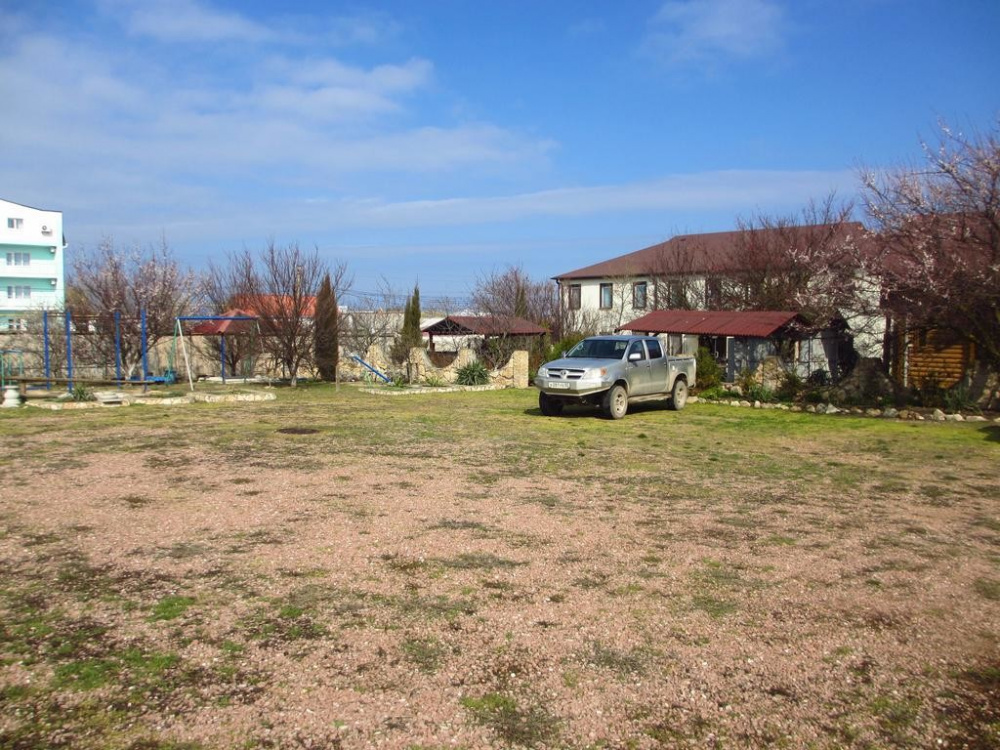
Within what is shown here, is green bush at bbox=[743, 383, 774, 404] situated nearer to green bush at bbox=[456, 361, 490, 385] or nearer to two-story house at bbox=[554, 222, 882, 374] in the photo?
two-story house at bbox=[554, 222, 882, 374]

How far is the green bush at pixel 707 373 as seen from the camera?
2092 cm

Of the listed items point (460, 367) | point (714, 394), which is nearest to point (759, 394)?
point (714, 394)

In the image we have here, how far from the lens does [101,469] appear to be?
967 centimetres

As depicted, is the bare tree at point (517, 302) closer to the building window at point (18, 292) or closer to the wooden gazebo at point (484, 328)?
the wooden gazebo at point (484, 328)

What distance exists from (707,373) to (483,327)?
9722 mm

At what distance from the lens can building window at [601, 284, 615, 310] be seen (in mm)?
44875

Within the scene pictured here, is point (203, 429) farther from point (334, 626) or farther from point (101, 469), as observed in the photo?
point (334, 626)

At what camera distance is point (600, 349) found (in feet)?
55.9

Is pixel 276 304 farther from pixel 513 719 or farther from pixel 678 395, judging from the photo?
pixel 513 719

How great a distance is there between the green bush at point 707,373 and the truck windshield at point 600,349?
15.5 ft

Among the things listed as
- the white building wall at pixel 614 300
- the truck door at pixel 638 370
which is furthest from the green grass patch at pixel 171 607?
the white building wall at pixel 614 300

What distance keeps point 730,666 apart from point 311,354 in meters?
22.4

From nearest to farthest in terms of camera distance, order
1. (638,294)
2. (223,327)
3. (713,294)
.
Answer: (223,327)
(713,294)
(638,294)

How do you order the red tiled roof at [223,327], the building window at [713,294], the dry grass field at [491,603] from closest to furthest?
the dry grass field at [491,603]
the red tiled roof at [223,327]
the building window at [713,294]
